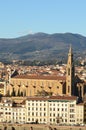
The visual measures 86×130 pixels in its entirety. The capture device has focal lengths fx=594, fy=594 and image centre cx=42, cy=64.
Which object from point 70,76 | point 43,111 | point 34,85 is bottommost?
point 43,111

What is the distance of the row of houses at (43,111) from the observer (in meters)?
51.3

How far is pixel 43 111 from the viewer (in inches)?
2055

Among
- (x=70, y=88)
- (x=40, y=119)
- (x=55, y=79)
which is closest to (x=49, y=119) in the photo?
(x=40, y=119)

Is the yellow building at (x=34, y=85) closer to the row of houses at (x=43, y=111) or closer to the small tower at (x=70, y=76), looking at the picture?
the small tower at (x=70, y=76)

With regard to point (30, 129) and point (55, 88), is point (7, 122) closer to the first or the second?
point (30, 129)

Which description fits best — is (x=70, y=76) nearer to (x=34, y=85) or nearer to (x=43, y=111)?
(x=34, y=85)

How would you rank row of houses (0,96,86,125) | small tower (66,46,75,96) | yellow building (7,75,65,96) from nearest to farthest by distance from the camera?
row of houses (0,96,86,125), small tower (66,46,75,96), yellow building (7,75,65,96)

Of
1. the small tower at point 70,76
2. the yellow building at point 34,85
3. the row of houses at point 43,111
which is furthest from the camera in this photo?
the yellow building at point 34,85

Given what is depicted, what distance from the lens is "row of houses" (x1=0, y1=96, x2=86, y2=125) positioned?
2021 inches

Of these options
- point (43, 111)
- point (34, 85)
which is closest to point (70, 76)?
point (34, 85)

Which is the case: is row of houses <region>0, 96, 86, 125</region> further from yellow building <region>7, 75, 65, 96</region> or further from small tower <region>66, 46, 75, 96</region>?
yellow building <region>7, 75, 65, 96</region>

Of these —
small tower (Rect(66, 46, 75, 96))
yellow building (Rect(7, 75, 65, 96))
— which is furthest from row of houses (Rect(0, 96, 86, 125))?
yellow building (Rect(7, 75, 65, 96))

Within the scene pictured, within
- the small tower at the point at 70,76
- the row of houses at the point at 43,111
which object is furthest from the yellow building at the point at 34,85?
the row of houses at the point at 43,111

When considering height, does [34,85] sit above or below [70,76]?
below
